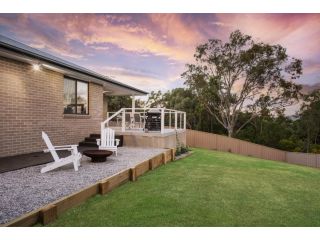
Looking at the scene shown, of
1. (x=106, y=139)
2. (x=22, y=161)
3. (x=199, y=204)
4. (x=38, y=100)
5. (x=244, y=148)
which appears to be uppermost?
(x=38, y=100)

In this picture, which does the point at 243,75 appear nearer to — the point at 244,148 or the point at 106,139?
the point at 244,148

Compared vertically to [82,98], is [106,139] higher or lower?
lower

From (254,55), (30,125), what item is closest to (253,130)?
(254,55)

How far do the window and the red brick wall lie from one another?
35cm

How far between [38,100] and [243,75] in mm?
18750

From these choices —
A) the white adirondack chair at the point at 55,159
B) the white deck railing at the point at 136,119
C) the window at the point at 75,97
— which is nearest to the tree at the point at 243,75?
the white deck railing at the point at 136,119

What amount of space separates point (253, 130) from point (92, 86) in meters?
26.1

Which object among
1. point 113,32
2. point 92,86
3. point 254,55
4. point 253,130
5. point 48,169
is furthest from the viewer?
point 253,130

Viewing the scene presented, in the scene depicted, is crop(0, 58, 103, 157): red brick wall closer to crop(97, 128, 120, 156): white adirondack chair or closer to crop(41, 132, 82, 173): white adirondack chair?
crop(97, 128, 120, 156): white adirondack chair

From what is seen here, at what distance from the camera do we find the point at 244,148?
19.4 metres

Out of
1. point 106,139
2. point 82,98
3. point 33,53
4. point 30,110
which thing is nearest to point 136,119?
point 82,98

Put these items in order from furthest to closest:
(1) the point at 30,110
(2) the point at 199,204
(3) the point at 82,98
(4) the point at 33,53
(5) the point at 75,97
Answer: (3) the point at 82,98
(5) the point at 75,97
(1) the point at 30,110
(4) the point at 33,53
(2) the point at 199,204

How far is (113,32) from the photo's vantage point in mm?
13438
